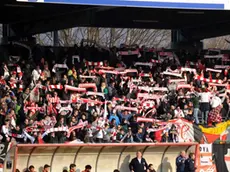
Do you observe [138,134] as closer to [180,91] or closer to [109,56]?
[180,91]

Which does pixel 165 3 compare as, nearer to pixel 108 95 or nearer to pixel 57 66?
pixel 108 95

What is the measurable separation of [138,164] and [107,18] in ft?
46.5

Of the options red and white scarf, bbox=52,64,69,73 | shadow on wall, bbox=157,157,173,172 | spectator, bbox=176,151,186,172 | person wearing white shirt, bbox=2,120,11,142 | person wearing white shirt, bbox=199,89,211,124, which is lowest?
shadow on wall, bbox=157,157,173,172

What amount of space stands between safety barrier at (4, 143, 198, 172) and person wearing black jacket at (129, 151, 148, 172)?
0.50 meters

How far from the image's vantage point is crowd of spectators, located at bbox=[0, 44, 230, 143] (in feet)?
95.1

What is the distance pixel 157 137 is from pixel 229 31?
40.1ft

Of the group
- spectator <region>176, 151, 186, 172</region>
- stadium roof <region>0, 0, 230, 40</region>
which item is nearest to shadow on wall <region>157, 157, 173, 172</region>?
spectator <region>176, 151, 186, 172</region>

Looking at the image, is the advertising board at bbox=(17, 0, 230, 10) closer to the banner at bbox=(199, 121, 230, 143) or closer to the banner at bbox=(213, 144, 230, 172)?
the banner at bbox=(199, 121, 230, 143)

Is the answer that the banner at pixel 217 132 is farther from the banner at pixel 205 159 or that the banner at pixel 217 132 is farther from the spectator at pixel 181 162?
the spectator at pixel 181 162

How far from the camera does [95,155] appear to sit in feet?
89.8

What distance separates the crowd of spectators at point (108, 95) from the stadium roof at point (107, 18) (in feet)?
5.77

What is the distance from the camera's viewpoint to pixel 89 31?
207 feet

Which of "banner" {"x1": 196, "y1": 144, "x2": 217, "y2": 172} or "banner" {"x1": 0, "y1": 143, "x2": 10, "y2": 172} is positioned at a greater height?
"banner" {"x1": 0, "y1": 143, "x2": 10, "y2": 172}

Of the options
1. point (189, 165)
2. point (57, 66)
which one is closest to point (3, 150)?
point (189, 165)
